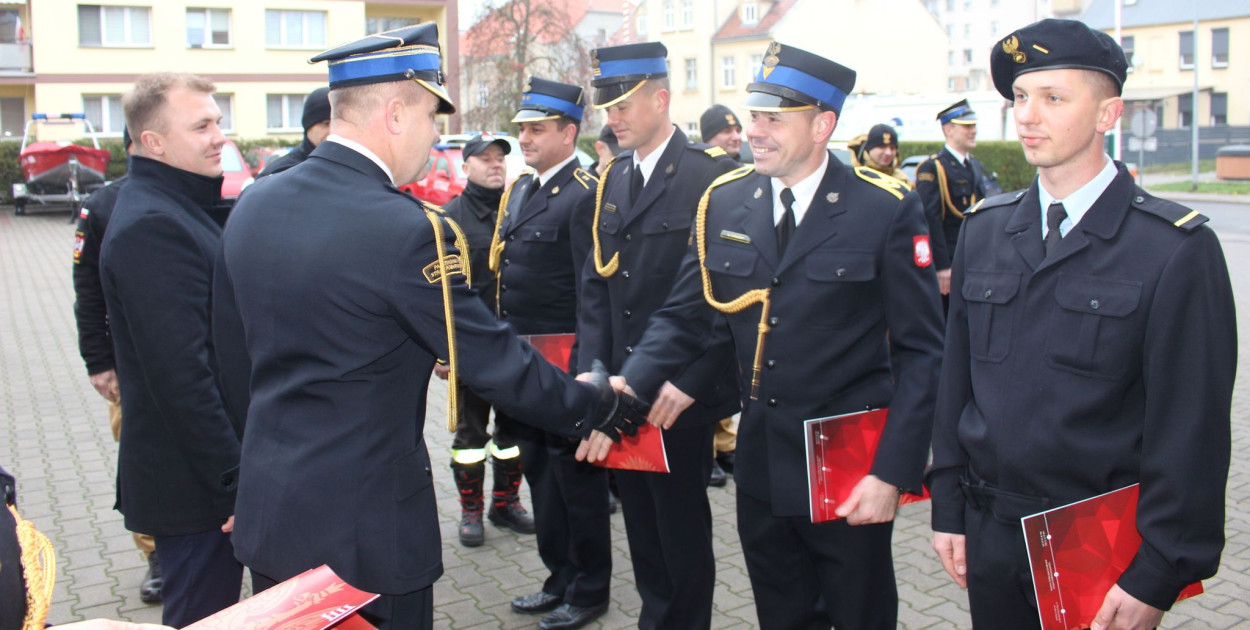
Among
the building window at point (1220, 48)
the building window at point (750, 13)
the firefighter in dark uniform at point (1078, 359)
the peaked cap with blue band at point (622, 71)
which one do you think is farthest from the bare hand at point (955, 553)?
the building window at point (1220, 48)

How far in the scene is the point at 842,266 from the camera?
Answer: 319cm

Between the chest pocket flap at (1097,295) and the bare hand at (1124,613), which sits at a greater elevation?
the chest pocket flap at (1097,295)

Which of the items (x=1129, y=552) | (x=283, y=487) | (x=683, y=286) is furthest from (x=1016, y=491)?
(x=283, y=487)

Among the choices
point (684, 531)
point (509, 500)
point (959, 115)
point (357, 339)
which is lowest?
point (509, 500)

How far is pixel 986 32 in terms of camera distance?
7744 centimetres

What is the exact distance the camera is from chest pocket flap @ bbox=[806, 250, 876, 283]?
125 inches

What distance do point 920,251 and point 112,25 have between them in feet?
134

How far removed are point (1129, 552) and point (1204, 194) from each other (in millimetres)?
30519

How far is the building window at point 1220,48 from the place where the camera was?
56594mm

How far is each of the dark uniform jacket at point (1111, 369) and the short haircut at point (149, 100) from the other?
2795mm

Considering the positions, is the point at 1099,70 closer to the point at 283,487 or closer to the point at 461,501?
the point at 283,487

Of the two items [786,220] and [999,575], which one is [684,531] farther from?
[999,575]

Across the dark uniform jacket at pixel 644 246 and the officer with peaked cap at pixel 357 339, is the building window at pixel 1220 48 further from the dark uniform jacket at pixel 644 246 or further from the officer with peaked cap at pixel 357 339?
the officer with peaked cap at pixel 357 339

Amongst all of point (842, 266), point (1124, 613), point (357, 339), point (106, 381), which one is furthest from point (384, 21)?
point (1124, 613)
